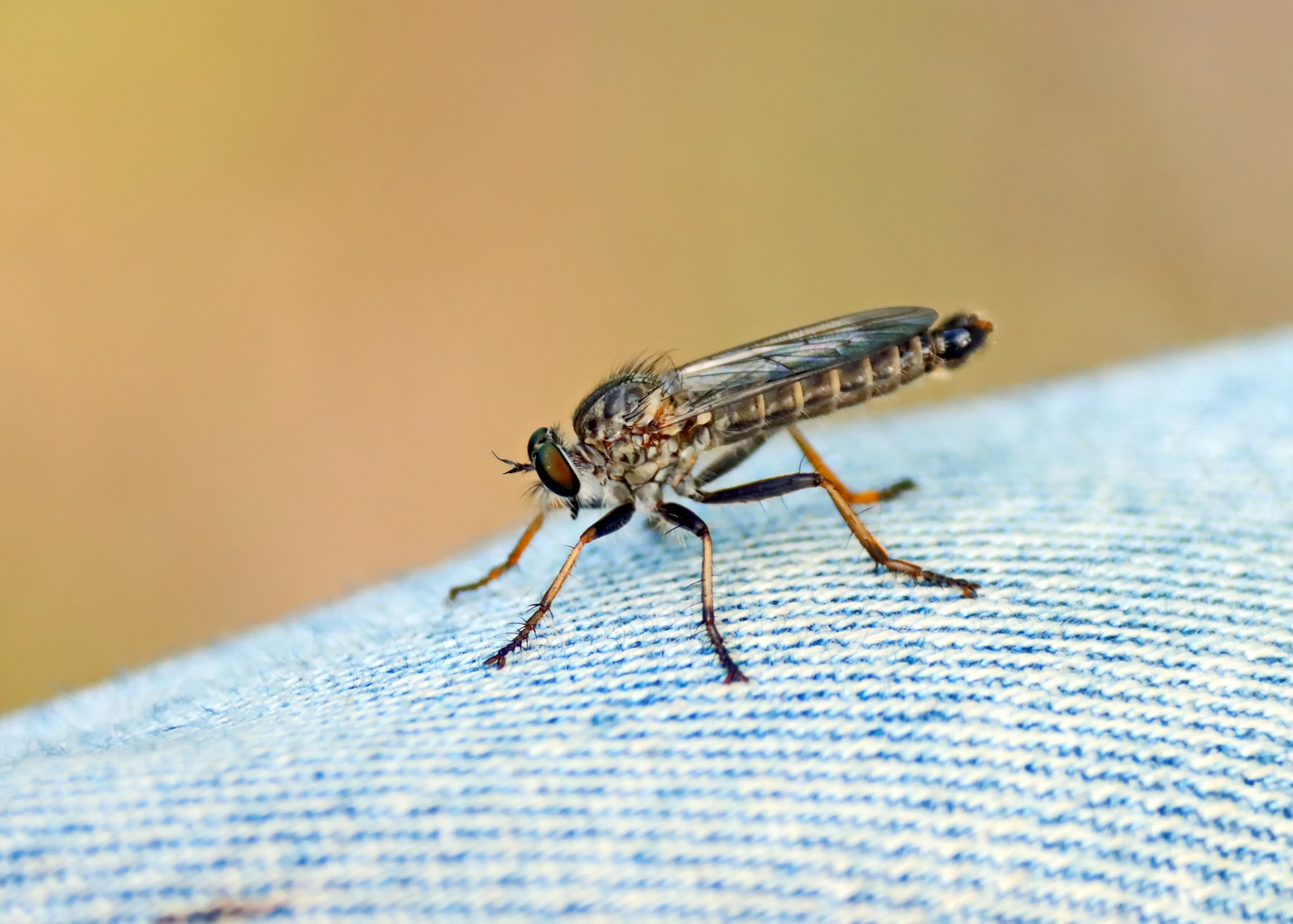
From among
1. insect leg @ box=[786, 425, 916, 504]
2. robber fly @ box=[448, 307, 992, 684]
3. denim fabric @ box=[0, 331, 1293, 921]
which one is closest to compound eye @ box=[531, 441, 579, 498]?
robber fly @ box=[448, 307, 992, 684]

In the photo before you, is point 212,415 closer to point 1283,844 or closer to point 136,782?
point 136,782

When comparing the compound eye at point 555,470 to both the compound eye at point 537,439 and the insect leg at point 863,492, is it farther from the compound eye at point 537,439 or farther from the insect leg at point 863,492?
the insect leg at point 863,492

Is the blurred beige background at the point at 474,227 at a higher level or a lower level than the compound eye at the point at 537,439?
higher

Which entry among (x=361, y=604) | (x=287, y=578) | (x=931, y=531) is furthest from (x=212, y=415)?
(x=931, y=531)

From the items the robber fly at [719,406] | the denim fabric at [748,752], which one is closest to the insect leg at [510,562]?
the robber fly at [719,406]

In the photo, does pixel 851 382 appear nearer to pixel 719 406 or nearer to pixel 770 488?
pixel 719 406

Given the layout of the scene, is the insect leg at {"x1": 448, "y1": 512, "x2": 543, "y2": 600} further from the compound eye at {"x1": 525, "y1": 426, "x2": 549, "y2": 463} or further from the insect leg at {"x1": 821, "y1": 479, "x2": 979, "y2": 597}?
the insect leg at {"x1": 821, "y1": 479, "x2": 979, "y2": 597}
